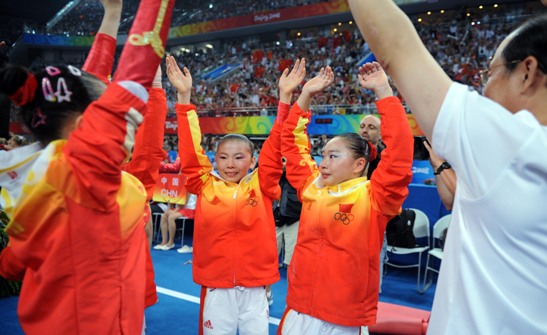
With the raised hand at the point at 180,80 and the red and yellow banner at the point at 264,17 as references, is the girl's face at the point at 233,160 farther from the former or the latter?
the red and yellow banner at the point at 264,17

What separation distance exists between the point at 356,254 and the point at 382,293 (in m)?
3.30

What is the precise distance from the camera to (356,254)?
86.4 inches

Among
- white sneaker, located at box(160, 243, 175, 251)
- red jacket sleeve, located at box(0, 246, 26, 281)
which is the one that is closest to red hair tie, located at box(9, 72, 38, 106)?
red jacket sleeve, located at box(0, 246, 26, 281)

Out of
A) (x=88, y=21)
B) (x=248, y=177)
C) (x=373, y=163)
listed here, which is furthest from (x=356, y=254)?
(x=88, y=21)

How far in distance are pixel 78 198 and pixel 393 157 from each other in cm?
141

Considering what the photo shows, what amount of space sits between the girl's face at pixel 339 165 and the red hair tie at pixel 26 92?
5.39 feet

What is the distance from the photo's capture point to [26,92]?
1080 mm

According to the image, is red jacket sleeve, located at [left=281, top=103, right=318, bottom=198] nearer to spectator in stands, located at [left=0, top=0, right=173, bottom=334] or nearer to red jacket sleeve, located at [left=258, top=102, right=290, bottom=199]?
red jacket sleeve, located at [left=258, top=102, right=290, bottom=199]

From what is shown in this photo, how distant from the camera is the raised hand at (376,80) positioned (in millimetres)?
1824

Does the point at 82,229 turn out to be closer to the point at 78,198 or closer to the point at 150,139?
the point at 78,198

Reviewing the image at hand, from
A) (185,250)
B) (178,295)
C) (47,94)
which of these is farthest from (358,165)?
(185,250)

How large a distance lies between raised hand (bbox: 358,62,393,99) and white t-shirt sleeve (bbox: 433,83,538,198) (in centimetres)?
104

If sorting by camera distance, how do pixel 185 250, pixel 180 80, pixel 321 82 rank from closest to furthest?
pixel 321 82 → pixel 180 80 → pixel 185 250

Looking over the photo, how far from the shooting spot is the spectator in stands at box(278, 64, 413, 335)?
2.09 metres
